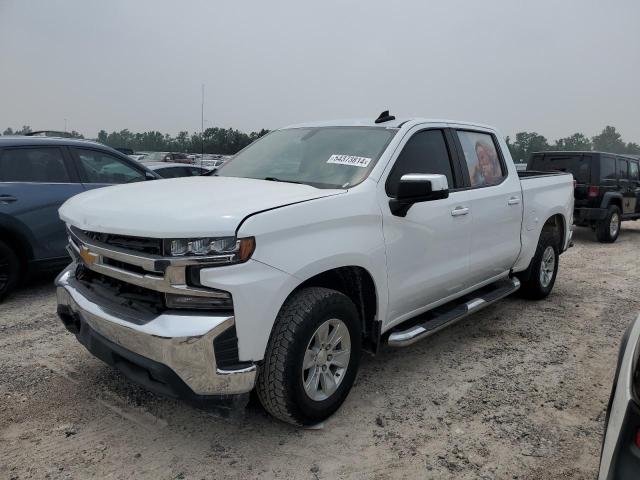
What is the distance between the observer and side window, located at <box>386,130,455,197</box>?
3465 mm

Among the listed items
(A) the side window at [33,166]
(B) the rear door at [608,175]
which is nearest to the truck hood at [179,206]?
(A) the side window at [33,166]

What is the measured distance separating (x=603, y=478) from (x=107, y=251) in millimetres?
2413

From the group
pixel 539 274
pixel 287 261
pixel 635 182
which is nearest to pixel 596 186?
pixel 635 182

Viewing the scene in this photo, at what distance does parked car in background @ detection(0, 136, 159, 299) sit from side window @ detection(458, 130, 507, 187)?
4179 millimetres

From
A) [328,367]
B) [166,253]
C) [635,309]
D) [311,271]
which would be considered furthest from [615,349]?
[166,253]

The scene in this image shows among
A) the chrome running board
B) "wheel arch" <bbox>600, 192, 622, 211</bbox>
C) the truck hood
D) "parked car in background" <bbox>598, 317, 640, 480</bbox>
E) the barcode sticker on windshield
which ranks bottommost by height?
the chrome running board

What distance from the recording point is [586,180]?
10.5 m

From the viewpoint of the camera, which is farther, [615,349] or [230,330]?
[615,349]

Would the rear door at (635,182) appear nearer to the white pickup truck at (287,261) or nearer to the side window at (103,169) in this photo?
the white pickup truck at (287,261)

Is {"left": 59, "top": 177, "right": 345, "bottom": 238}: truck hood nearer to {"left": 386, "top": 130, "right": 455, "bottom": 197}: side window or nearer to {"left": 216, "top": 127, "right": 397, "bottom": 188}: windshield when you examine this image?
{"left": 216, "top": 127, "right": 397, "bottom": 188}: windshield

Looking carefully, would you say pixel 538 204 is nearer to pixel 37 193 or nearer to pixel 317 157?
pixel 317 157

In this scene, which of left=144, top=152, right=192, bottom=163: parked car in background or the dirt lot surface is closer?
the dirt lot surface

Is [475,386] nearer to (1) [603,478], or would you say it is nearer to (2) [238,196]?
(1) [603,478]

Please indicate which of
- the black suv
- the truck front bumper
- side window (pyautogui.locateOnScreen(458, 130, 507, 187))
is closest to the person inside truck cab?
side window (pyautogui.locateOnScreen(458, 130, 507, 187))
